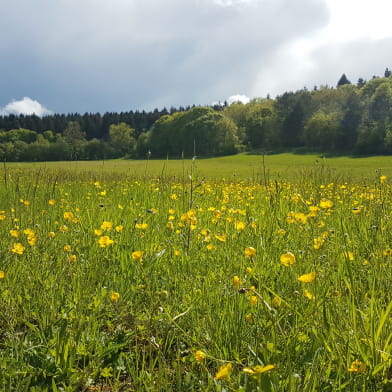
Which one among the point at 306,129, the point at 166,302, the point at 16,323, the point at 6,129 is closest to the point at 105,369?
the point at 166,302

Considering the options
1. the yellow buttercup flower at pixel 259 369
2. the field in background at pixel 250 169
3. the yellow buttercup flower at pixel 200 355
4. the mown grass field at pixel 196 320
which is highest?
the field in background at pixel 250 169

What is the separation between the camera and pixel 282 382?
46.9 inches

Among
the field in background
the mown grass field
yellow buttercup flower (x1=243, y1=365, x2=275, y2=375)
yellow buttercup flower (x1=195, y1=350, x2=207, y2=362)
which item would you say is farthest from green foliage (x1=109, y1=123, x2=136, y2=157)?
yellow buttercup flower (x1=243, y1=365, x2=275, y2=375)

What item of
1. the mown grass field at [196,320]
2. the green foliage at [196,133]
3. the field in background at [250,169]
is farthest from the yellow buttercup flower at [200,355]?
the green foliage at [196,133]

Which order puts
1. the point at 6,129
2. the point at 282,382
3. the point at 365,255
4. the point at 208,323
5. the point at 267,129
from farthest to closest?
the point at 6,129 → the point at 267,129 → the point at 365,255 → the point at 208,323 → the point at 282,382

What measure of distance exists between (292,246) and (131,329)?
1.62 m

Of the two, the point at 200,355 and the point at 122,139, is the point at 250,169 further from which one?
the point at 122,139

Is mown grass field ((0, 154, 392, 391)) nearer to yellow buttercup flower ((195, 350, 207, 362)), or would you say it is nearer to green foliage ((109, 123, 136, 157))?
yellow buttercup flower ((195, 350, 207, 362))

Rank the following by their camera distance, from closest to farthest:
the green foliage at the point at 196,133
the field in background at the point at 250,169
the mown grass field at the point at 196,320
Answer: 1. the mown grass field at the point at 196,320
2. the field in background at the point at 250,169
3. the green foliage at the point at 196,133

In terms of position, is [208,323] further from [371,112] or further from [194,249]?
[371,112]

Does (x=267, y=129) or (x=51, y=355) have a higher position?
(x=267, y=129)

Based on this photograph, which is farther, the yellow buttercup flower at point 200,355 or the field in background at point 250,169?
the field in background at point 250,169

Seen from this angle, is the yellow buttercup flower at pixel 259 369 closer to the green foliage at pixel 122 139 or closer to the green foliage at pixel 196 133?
the green foliage at pixel 196 133

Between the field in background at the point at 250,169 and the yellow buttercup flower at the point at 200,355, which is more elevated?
the field in background at the point at 250,169
